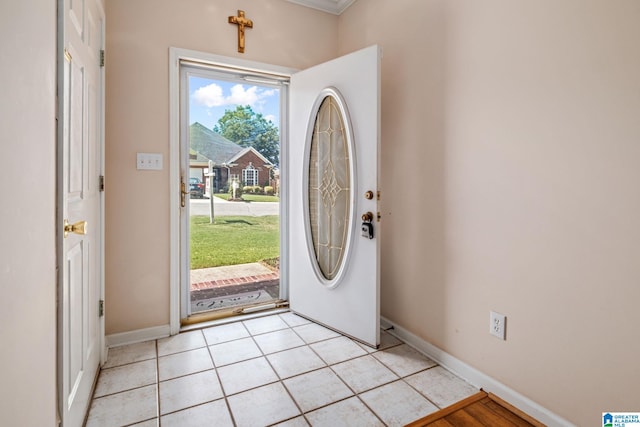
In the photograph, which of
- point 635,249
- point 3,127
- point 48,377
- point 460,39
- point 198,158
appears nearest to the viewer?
point 3,127

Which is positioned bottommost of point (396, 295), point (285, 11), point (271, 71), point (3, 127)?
point (396, 295)

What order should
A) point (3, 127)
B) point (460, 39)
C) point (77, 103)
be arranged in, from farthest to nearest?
point (460, 39) → point (77, 103) → point (3, 127)

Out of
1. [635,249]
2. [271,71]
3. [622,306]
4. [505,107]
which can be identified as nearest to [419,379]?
[622,306]

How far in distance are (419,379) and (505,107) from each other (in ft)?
4.90

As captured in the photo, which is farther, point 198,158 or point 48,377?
point 198,158

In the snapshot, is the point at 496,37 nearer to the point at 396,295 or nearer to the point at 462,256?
the point at 462,256

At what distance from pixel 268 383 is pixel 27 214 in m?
1.42

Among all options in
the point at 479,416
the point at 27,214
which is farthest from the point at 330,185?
the point at 27,214

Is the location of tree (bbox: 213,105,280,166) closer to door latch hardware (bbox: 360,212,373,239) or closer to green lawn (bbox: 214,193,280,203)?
green lawn (bbox: 214,193,280,203)

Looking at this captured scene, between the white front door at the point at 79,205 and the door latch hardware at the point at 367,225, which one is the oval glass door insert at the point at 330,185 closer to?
the door latch hardware at the point at 367,225

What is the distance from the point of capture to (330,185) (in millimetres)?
2520

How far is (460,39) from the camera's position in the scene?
1859 mm

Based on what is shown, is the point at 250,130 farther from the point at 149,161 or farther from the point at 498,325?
the point at 498,325

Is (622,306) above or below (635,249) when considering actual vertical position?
below
